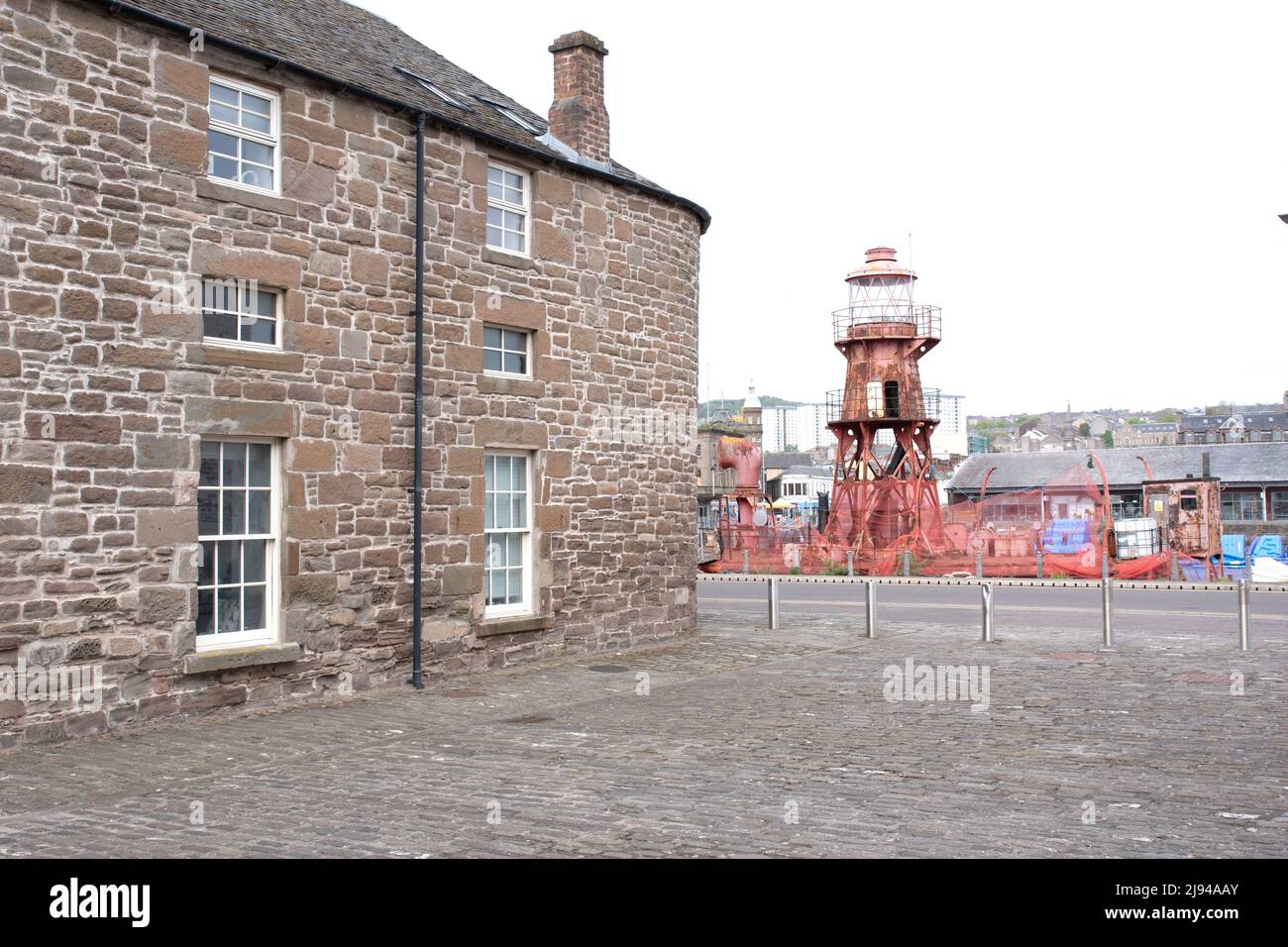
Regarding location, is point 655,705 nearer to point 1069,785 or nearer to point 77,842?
point 1069,785

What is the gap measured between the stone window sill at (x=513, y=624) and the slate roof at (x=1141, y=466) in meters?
46.5

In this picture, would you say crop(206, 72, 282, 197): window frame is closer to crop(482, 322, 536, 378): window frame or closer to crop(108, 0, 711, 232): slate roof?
crop(108, 0, 711, 232): slate roof

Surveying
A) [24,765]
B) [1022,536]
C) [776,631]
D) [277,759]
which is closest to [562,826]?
[277,759]

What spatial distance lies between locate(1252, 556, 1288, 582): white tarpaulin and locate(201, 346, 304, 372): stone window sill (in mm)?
30666

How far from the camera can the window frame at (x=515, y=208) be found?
47.7 ft

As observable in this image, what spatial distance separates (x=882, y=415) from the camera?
40.3m

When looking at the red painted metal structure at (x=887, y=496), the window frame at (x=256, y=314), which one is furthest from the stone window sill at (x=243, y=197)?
the red painted metal structure at (x=887, y=496)

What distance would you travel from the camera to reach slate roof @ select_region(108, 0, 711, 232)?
38.4ft

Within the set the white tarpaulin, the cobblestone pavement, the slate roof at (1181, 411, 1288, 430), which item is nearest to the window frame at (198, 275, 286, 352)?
the cobblestone pavement

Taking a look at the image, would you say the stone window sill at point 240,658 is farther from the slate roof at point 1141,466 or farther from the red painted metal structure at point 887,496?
the slate roof at point 1141,466

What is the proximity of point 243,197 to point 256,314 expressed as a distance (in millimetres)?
1128

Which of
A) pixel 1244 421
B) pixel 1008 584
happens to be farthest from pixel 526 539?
pixel 1244 421

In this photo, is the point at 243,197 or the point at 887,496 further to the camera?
the point at 887,496

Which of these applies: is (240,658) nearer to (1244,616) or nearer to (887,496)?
(1244,616)
